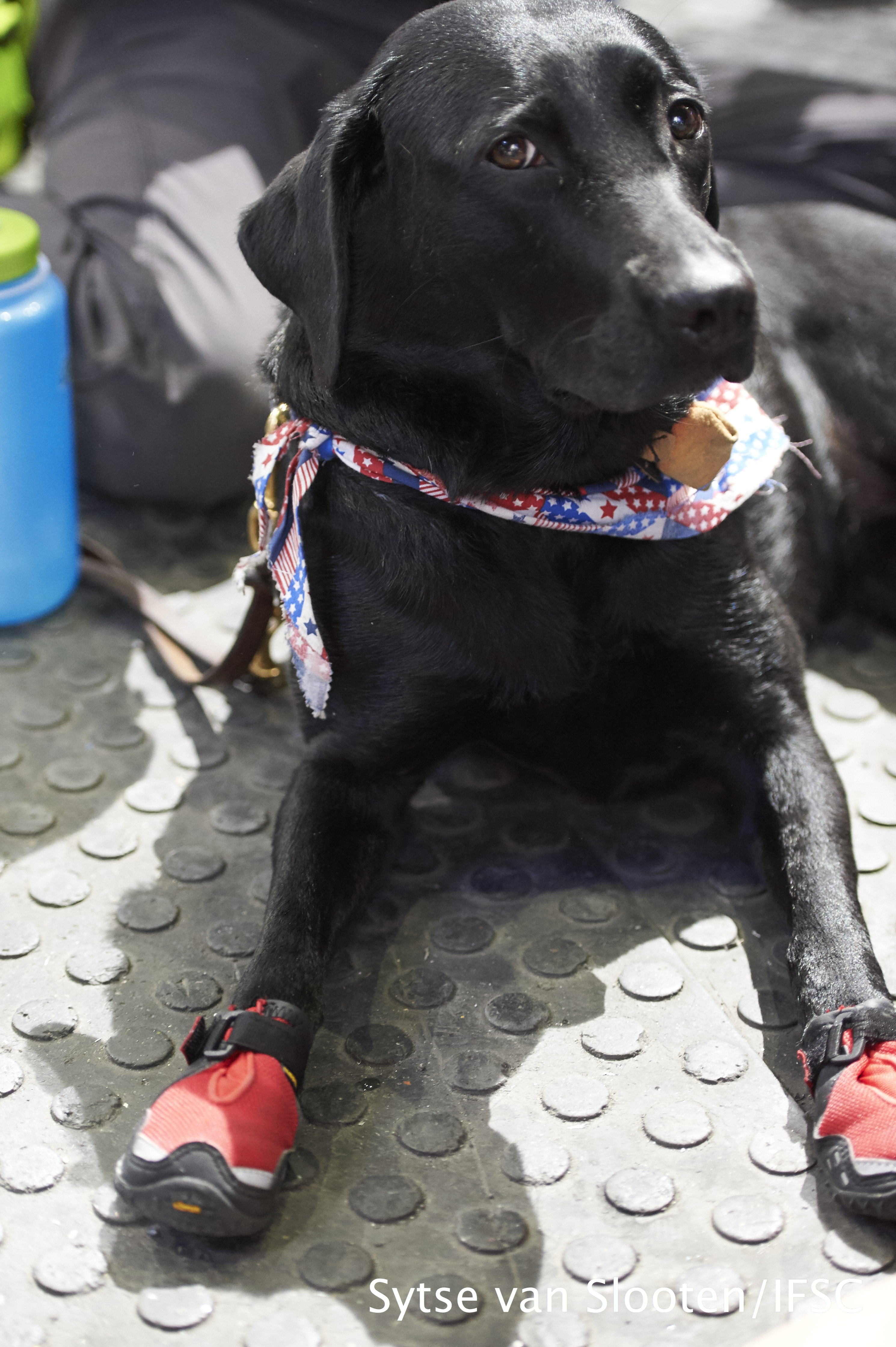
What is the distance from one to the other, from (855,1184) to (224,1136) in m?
0.54

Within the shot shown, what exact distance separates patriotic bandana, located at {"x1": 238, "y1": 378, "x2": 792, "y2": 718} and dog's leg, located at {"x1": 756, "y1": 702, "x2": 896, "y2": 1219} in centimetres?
26

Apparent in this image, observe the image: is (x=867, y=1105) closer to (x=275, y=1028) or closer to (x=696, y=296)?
(x=275, y=1028)

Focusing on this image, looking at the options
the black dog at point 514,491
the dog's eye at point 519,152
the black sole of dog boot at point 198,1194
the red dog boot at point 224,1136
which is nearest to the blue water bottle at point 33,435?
the black dog at point 514,491

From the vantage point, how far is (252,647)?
1.75m

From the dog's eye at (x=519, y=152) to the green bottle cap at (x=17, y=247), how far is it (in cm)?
88

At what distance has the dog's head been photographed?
3.74ft

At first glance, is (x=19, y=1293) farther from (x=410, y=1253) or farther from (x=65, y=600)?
(x=65, y=600)

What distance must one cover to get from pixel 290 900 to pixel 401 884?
215 millimetres

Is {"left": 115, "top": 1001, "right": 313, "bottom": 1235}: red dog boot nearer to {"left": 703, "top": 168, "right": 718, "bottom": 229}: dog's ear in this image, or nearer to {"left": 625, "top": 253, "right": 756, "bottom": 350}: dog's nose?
{"left": 625, "top": 253, "right": 756, "bottom": 350}: dog's nose

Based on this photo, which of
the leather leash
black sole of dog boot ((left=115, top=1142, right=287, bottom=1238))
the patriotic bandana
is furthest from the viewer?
the leather leash

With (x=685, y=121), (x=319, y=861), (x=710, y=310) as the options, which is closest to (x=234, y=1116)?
(x=319, y=861)

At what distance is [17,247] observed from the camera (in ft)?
5.88

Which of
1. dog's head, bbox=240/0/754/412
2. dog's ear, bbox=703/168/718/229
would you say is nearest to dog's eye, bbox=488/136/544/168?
dog's head, bbox=240/0/754/412

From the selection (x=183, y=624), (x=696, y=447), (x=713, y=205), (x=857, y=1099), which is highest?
(x=713, y=205)
